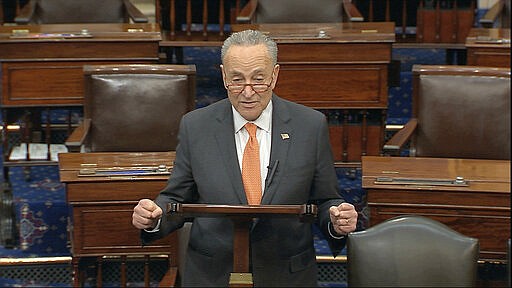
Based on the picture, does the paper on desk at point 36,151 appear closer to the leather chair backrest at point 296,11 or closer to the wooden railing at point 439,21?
the leather chair backrest at point 296,11

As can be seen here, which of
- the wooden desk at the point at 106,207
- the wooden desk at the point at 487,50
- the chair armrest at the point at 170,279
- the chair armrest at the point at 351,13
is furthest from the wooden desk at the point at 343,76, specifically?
the chair armrest at the point at 170,279

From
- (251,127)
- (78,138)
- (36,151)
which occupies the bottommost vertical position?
(36,151)

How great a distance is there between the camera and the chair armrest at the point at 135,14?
123 inches

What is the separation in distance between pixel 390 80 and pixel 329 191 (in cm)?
135

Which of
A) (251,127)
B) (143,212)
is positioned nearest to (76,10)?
(251,127)

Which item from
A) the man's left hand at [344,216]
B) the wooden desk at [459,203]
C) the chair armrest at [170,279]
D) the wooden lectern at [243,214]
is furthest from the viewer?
the wooden desk at [459,203]

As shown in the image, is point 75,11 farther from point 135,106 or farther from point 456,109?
point 456,109

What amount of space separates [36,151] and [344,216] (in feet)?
5.02

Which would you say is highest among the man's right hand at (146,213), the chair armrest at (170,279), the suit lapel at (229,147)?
the suit lapel at (229,147)

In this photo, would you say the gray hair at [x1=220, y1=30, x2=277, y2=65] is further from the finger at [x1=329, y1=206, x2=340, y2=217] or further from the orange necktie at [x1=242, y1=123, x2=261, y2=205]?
the finger at [x1=329, y1=206, x2=340, y2=217]

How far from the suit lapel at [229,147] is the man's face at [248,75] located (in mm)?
50

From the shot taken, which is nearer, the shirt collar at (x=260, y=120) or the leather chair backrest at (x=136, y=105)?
the shirt collar at (x=260, y=120)

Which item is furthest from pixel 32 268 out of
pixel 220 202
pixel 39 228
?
pixel 220 202

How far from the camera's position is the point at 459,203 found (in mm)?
1932
